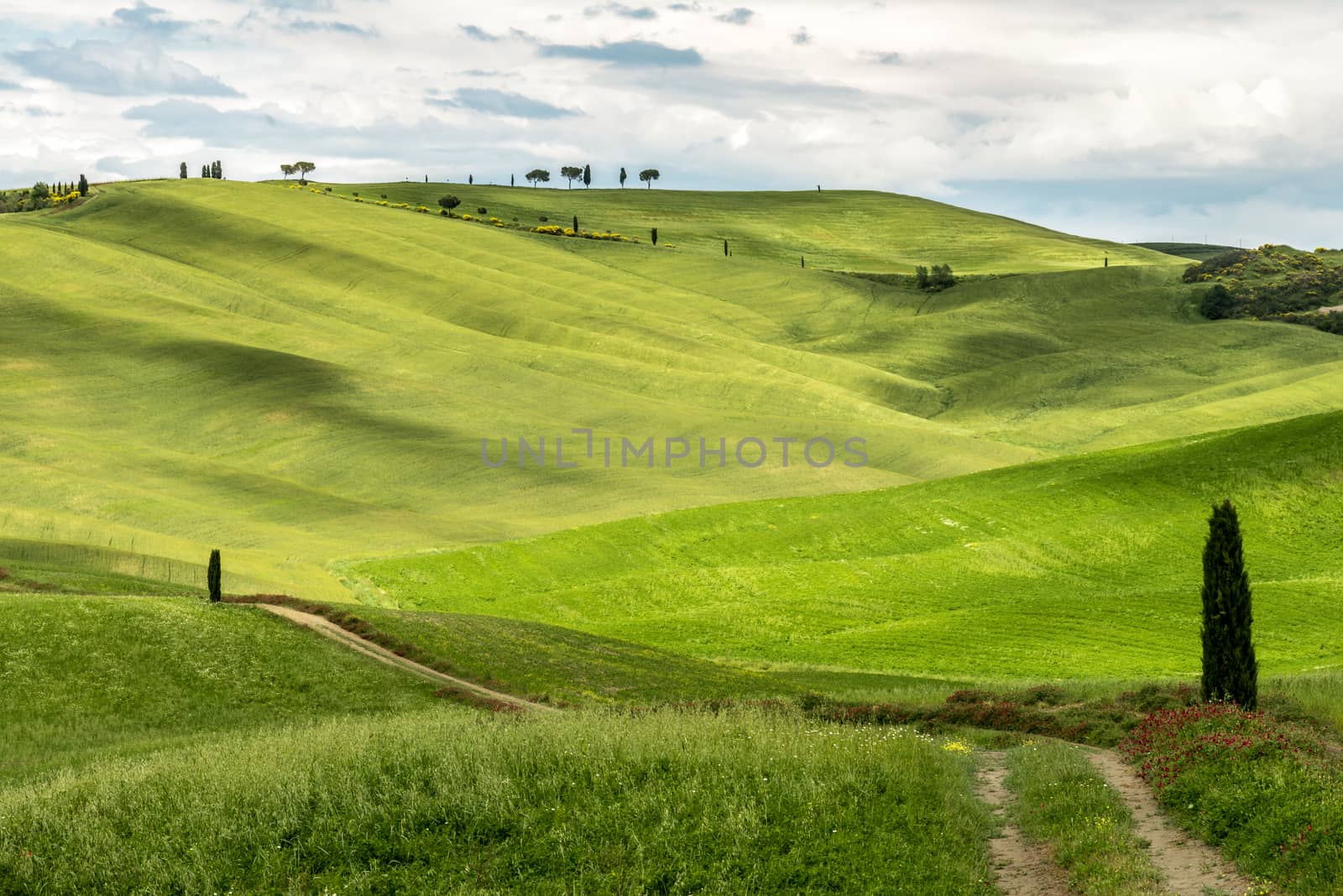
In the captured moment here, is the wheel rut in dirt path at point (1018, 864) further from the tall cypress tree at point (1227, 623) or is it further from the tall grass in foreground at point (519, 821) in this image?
the tall cypress tree at point (1227, 623)

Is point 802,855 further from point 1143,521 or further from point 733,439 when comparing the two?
point 733,439

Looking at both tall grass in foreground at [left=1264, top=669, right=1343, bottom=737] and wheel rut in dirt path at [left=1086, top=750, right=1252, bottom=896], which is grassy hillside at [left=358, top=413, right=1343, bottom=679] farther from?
wheel rut in dirt path at [left=1086, top=750, right=1252, bottom=896]

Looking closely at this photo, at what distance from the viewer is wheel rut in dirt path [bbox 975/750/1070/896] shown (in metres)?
16.2

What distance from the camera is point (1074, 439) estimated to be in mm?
136000

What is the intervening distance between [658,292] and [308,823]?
177 metres

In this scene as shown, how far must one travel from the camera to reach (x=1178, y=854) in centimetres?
1731

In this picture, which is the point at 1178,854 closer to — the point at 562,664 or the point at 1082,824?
the point at 1082,824

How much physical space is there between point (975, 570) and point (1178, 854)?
4551 centimetres

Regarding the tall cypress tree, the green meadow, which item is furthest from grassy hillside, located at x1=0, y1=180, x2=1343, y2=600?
the tall cypress tree

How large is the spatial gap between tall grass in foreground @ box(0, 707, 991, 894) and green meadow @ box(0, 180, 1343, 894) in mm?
71

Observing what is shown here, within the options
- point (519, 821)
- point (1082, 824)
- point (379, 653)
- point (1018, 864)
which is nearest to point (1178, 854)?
point (1082, 824)

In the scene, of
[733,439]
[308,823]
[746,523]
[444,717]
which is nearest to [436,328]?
[733,439]

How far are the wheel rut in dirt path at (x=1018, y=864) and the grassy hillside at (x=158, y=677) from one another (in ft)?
56.8

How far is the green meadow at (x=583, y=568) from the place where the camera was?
17.4m
